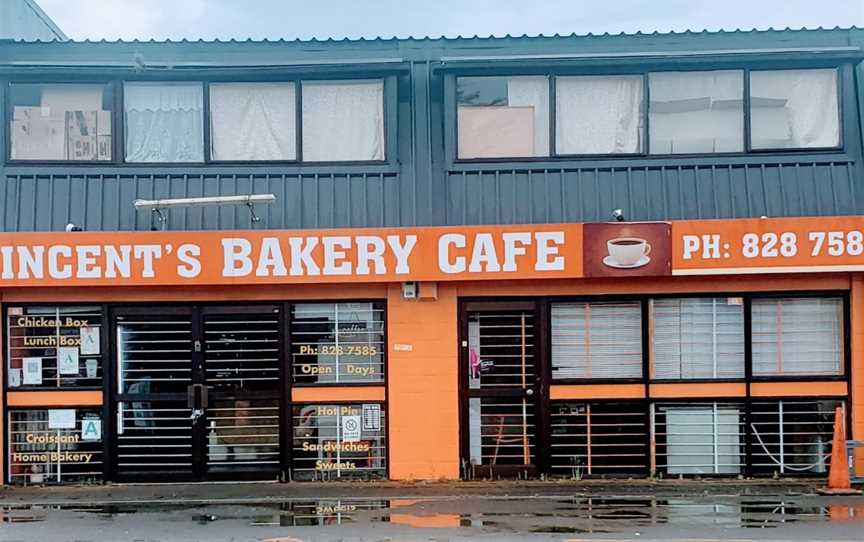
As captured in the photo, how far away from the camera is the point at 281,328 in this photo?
1120cm

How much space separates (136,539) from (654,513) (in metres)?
5.24

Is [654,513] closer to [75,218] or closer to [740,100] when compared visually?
[740,100]

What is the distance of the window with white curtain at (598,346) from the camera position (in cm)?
1124

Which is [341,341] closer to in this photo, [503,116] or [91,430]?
[91,430]

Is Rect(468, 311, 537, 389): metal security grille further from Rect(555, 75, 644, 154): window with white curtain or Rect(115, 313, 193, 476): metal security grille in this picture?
Rect(115, 313, 193, 476): metal security grille

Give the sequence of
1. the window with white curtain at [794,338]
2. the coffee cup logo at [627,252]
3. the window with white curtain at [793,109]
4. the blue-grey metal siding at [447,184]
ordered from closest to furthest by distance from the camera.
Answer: the coffee cup logo at [627,252], the blue-grey metal siding at [447,184], the window with white curtain at [794,338], the window with white curtain at [793,109]

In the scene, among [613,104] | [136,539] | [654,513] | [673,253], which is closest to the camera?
[136,539]

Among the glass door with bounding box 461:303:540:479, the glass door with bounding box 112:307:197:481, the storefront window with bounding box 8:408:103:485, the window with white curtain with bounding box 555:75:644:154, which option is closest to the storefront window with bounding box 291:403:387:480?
the glass door with bounding box 461:303:540:479

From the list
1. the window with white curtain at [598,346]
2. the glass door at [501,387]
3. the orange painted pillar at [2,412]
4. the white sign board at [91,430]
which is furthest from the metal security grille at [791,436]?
the orange painted pillar at [2,412]

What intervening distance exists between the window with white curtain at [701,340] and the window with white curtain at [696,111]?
6.39 feet

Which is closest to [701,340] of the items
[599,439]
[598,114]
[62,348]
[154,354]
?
[599,439]

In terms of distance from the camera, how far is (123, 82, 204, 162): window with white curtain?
11.4m

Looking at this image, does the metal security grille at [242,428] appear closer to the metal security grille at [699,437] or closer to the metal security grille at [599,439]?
the metal security grille at [599,439]

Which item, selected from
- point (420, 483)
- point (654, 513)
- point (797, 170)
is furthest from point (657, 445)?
point (797, 170)
